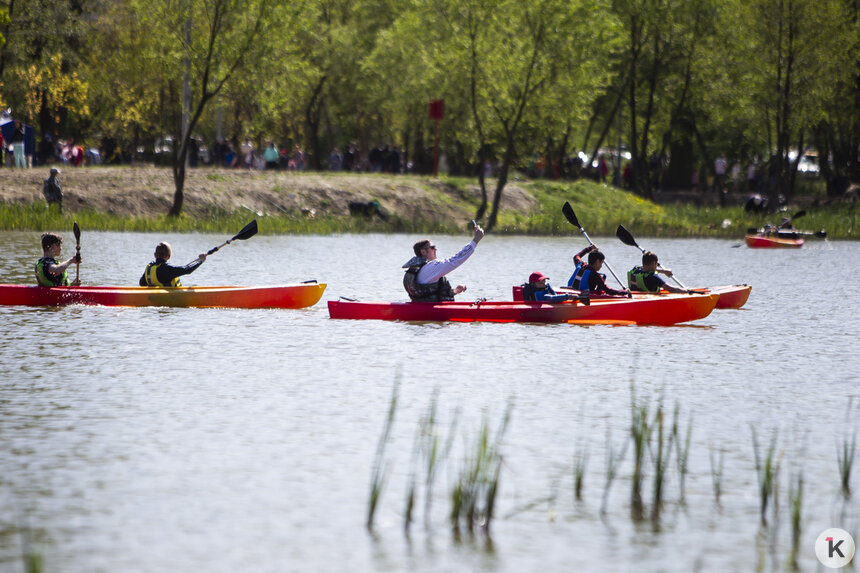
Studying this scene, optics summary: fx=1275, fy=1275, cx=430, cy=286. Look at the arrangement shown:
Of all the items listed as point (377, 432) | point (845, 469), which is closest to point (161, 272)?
point (377, 432)

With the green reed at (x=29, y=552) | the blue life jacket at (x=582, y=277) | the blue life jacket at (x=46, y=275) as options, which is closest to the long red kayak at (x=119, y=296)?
the blue life jacket at (x=46, y=275)

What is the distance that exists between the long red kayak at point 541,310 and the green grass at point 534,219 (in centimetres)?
2041

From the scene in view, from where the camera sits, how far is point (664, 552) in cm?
862

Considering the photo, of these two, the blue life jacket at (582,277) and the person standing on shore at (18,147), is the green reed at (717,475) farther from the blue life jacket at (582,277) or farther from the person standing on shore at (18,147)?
the person standing on shore at (18,147)

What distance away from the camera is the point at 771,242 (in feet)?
139

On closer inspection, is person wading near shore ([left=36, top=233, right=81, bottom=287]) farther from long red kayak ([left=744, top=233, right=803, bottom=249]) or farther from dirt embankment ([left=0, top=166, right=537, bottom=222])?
long red kayak ([left=744, top=233, right=803, bottom=249])

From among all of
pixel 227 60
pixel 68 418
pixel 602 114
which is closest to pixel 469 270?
pixel 227 60

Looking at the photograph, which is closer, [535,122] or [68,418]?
[68,418]

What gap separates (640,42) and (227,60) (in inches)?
950

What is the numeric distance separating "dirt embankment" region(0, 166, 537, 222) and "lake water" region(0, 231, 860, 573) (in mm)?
21393

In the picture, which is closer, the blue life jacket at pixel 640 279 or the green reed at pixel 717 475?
the green reed at pixel 717 475

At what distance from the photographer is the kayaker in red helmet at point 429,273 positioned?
18.7m

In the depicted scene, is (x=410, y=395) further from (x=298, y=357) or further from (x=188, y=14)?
(x=188, y=14)

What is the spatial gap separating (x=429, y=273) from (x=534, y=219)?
105 ft
